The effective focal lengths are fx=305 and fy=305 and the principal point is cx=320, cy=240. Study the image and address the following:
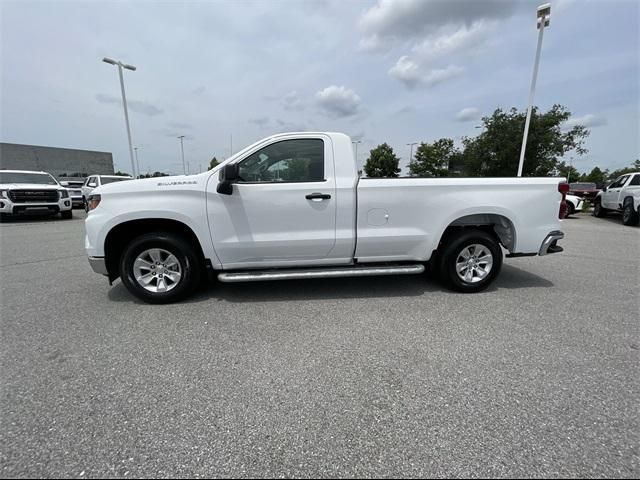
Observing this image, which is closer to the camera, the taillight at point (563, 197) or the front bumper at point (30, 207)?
the taillight at point (563, 197)

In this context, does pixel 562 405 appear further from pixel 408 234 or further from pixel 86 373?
pixel 86 373

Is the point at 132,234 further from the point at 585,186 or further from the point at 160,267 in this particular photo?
the point at 585,186

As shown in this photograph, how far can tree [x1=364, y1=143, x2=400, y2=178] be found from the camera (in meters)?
45.0

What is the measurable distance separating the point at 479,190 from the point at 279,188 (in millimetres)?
2438

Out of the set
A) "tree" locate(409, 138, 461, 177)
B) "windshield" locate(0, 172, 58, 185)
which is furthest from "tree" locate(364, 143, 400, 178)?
"windshield" locate(0, 172, 58, 185)

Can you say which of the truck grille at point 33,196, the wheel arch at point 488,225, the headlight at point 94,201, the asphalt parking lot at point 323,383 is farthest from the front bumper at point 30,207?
the wheel arch at point 488,225

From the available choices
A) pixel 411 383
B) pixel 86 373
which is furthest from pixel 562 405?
pixel 86 373

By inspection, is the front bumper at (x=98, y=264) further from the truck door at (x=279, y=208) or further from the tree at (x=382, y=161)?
the tree at (x=382, y=161)

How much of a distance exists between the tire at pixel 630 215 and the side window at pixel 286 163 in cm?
1298

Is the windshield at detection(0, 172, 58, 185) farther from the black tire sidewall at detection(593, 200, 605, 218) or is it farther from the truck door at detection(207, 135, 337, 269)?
the black tire sidewall at detection(593, 200, 605, 218)

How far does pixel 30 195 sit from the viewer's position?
10.9 metres

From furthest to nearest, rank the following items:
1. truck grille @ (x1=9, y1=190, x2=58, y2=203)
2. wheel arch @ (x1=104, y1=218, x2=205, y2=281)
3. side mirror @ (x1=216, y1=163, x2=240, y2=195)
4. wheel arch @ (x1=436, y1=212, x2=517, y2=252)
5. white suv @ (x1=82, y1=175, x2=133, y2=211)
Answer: white suv @ (x1=82, y1=175, x2=133, y2=211) → truck grille @ (x1=9, y1=190, x2=58, y2=203) → wheel arch @ (x1=436, y1=212, x2=517, y2=252) → wheel arch @ (x1=104, y1=218, x2=205, y2=281) → side mirror @ (x1=216, y1=163, x2=240, y2=195)

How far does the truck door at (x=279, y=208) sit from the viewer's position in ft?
11.5

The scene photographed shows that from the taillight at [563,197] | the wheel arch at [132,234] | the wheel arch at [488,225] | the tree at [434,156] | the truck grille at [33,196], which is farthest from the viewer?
the tree at [434,156]
